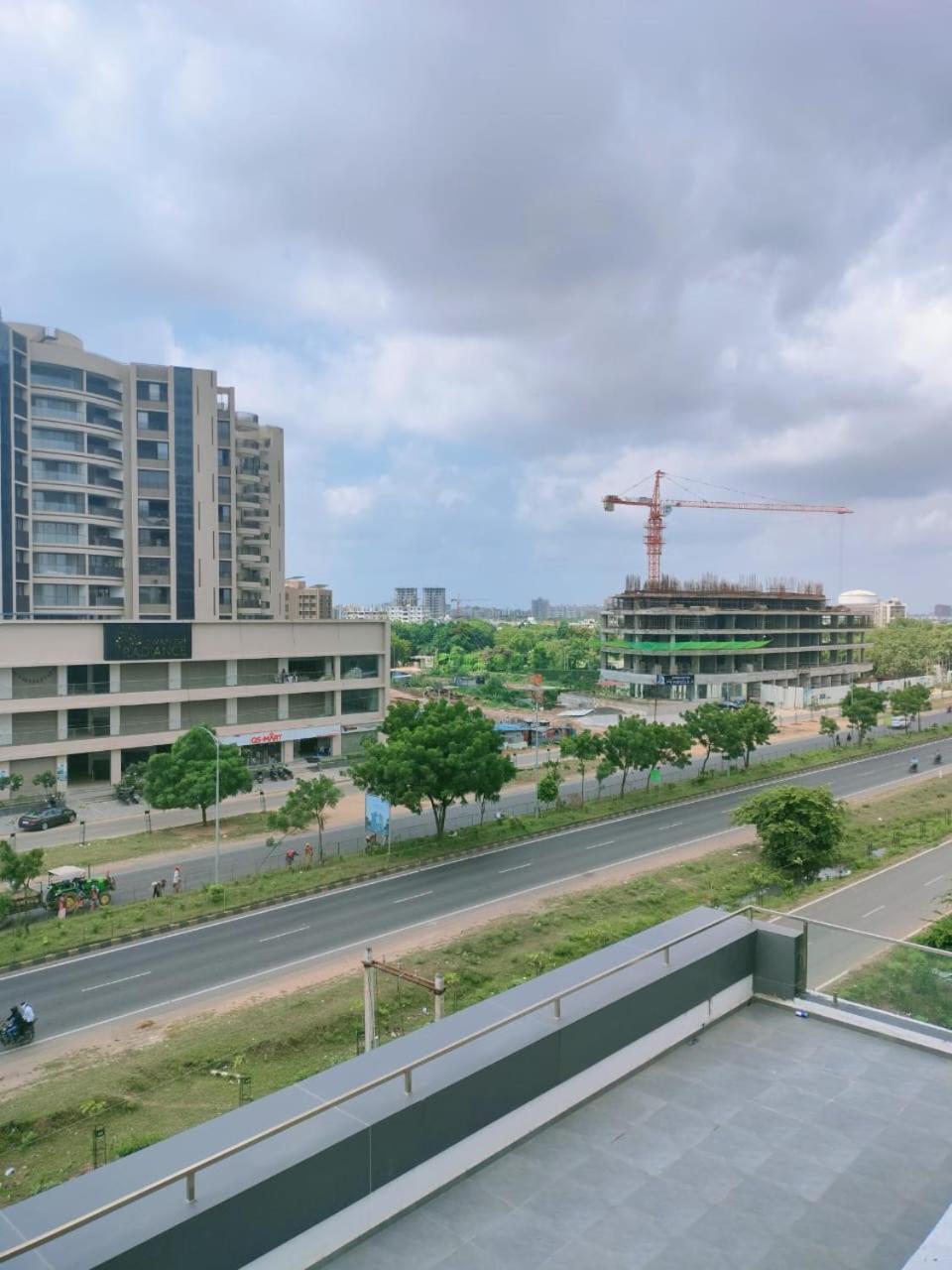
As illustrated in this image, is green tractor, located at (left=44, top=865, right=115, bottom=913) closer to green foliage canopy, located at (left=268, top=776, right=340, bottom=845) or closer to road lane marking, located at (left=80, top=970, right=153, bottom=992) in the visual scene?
green foliage canopy, located at (left=268, top=776, right=340, bottom=845)

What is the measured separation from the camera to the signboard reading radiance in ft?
131

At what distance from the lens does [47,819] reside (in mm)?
34156

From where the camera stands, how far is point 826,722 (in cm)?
5366

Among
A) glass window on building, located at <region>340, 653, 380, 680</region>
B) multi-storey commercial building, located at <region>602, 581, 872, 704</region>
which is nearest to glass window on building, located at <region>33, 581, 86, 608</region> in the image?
glass window on building, located at <region>340, 653, 380, 680</region>

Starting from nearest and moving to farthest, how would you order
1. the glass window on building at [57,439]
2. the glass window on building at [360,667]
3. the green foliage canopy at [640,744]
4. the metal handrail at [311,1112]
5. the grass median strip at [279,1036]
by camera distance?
the metal handrail at [311,1112], the grass median strip at [279,1036], the green foliage canopy at [640,744], the glass window on building at [360,667], the glass window on building at [57,439]

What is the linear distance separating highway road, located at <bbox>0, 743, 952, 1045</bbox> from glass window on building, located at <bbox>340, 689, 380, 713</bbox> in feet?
63.2

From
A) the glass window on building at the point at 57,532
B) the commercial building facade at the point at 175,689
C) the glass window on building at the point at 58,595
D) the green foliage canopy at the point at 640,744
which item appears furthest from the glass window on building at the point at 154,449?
the green foliage canopy at the point at 640,744

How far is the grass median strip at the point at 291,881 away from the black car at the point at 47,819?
11057 millimetres

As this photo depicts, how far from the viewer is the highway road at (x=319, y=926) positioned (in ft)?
61.6

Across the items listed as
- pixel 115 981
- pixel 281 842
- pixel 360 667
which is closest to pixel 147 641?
pixel 360 667

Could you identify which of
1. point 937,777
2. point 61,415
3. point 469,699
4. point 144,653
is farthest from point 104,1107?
point 469,699

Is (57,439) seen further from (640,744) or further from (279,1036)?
→ (279,1036)

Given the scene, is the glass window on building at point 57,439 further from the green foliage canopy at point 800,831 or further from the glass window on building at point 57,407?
the green foliage canopy at point 800,831

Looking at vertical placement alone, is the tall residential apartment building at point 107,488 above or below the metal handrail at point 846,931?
above
